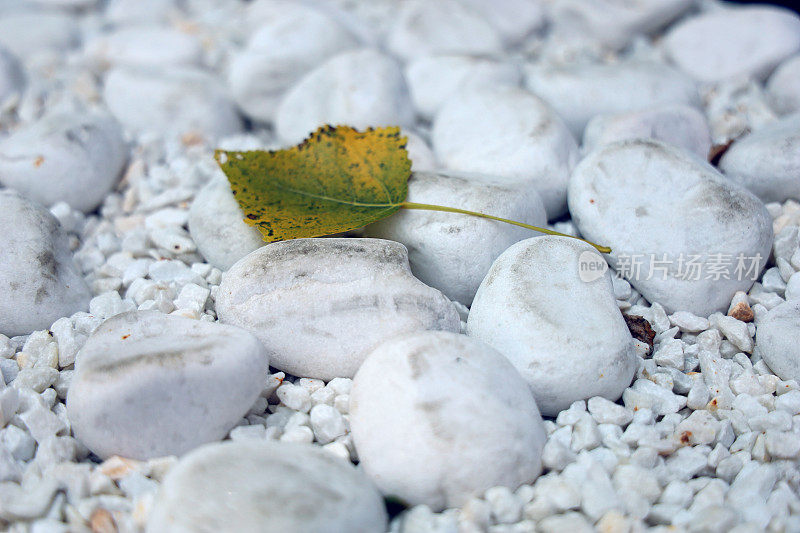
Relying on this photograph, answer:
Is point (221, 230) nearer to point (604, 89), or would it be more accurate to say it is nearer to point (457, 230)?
point (457, 230)

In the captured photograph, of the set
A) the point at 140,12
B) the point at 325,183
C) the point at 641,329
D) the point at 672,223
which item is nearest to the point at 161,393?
the point at 325,183

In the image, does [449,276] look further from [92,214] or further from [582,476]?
[92,214]

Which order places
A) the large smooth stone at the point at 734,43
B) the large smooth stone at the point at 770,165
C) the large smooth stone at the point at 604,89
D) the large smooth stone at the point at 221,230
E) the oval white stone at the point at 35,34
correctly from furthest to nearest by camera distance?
the oval white stone at the point at 35,34 < the large smooth stone at the point at 734,43 < the large smooth stone at the point at 604,89 < the large smooth stone at the point at 770,165 < the large smooth stone at the point at 221,230

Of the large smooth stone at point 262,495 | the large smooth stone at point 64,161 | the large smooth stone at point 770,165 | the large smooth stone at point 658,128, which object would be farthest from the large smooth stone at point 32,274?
the large smooth stone at point 770,165

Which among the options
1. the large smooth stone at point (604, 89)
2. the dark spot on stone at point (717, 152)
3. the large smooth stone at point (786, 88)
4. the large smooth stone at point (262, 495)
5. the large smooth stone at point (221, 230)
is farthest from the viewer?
the large smooth stone at point (786, 88)

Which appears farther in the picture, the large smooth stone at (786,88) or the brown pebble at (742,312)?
the large smooth stone at (786,88)

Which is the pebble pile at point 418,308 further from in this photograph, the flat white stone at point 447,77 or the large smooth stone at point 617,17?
the large smooth stone at point 617,17
